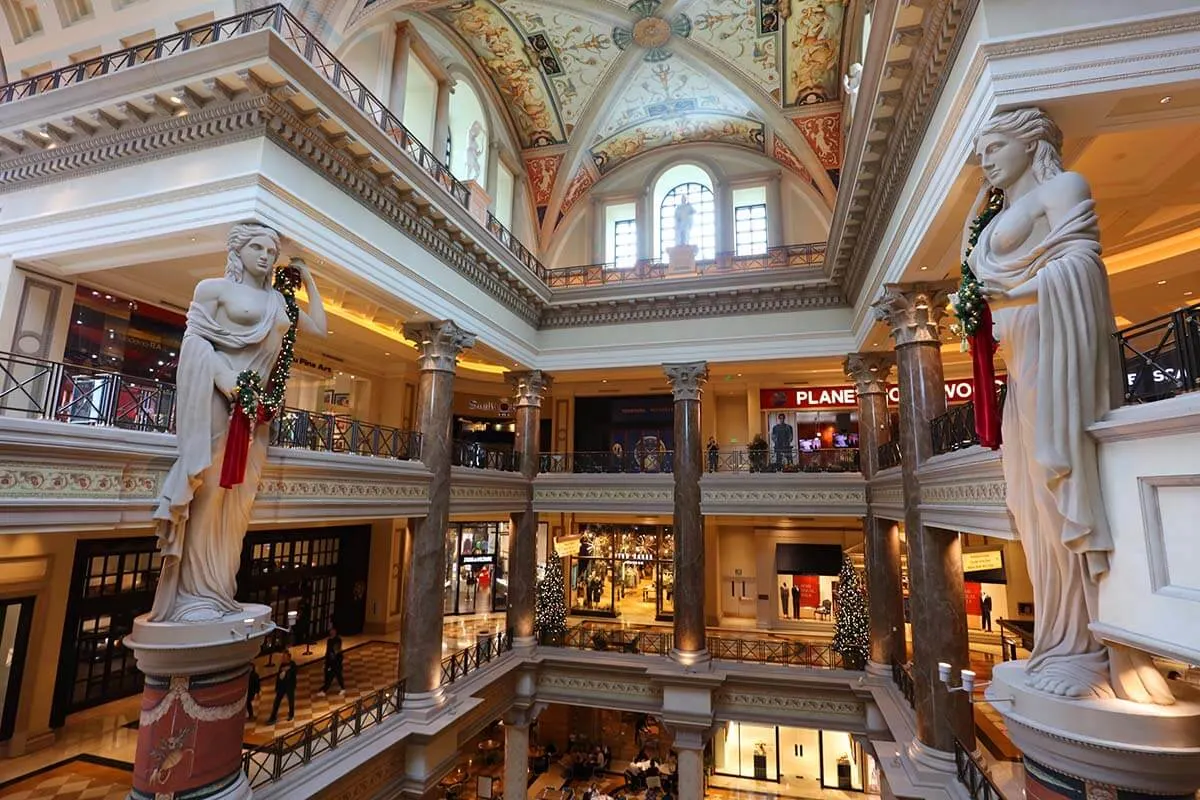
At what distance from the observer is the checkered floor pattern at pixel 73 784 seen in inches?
291

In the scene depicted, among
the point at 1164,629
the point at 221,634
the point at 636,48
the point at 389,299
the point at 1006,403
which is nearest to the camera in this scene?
the point at 1164,629

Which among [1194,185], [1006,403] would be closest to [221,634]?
[1006,403]

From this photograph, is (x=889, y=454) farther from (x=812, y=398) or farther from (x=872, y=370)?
(x=812, y=398)

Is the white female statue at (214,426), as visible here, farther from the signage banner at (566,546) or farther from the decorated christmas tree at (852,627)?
the decorated christmas tree at (852,627)

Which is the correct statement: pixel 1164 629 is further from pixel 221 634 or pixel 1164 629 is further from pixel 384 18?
pixel 384 18

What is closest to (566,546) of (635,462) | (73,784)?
(635,462)

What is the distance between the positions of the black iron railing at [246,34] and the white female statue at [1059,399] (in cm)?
715

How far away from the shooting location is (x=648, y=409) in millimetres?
18703

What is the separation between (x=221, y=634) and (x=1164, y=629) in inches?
287

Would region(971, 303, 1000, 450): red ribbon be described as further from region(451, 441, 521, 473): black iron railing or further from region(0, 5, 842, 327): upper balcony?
region(451, 441, 521, 473): black iron railing

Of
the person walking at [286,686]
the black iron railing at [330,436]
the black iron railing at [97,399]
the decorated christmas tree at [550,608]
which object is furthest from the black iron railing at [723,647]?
the black iron railing at [97,399]

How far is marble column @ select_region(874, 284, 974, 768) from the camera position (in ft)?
24.5

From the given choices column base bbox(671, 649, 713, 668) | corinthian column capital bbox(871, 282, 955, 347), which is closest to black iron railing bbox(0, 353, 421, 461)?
corinthian column capital bbox(871, 282, 955, 347)

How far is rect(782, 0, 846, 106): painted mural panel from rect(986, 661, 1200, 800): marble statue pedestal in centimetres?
1161
